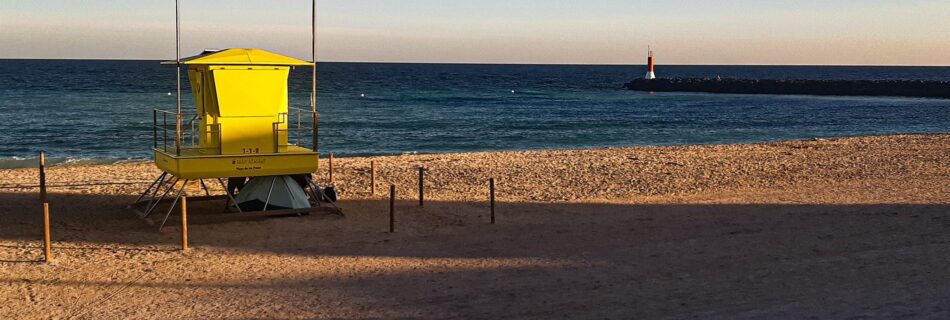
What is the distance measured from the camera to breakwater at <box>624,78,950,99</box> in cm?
7900

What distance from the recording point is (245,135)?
14.8 metres

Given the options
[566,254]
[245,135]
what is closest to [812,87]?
[245,135]

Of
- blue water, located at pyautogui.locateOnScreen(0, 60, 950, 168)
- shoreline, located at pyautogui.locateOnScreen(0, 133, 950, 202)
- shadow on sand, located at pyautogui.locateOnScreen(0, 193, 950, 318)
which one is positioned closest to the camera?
shadow on sand, located at pyautogui.locateOnScreen(0, 193, 950, 318)

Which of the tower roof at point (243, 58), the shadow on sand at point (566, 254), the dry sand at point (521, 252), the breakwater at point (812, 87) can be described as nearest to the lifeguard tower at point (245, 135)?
the tower roof at point (243, 58)

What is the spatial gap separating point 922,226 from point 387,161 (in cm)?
1454

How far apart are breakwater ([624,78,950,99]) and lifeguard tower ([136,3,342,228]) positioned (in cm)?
7238

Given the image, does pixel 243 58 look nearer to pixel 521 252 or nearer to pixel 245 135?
pixel 245 135

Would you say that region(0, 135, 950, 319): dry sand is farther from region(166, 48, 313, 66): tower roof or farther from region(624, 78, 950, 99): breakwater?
region(624, 78, 950, 99): breakwater

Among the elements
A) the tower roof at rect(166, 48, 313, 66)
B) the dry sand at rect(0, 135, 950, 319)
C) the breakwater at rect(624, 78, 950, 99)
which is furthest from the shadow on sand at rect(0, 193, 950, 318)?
the breakwater at rect(624, 78, 950, 99)

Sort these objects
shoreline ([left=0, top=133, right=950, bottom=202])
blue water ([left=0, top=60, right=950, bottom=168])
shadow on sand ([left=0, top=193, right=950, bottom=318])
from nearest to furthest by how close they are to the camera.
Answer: shadow on sand ([left=0, top=193, right=950, bottom=318])
shoreline ([left=0, top=133, right=950, bottom=202])
blue water ([left=0, top=60, right=950, bottom=168])

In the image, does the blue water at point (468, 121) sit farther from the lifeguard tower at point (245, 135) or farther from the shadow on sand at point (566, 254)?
the shadow on sand at point (566, 254)

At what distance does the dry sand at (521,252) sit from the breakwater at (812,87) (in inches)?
2542

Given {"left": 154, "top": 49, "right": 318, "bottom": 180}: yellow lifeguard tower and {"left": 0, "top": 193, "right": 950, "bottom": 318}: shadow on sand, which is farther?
{"left": 154, "top": 49, "right": 318, "bottom": 180}: yellow lifeguard tower

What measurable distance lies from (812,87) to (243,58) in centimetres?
8106
